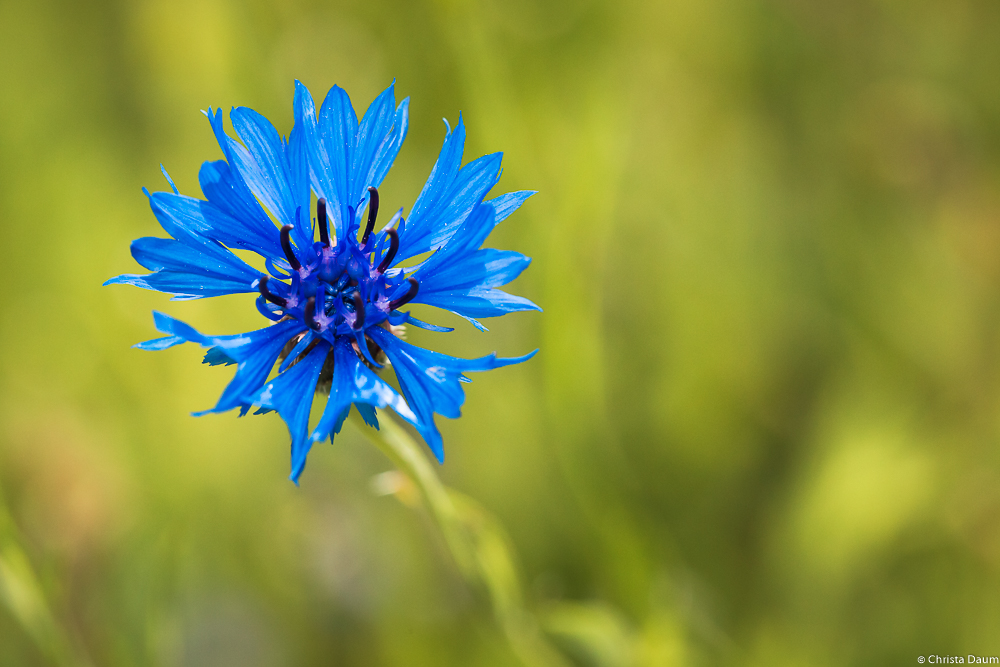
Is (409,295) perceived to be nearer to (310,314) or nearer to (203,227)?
(310,314)

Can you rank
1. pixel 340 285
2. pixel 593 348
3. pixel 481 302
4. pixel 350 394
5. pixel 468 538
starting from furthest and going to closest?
pixel 593 348 → pixel 468 538 → pixel 340 285 → pixel 481 302 → pixel 350 394

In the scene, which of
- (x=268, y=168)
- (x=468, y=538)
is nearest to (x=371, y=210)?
(x=268, y=168)

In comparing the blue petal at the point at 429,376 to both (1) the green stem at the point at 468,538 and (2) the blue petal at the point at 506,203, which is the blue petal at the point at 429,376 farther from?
(2) the blue petal at the point at 506,203

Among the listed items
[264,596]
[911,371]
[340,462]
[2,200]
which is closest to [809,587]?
[911,371]

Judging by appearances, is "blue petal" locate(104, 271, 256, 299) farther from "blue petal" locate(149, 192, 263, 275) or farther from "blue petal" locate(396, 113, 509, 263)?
"blue petal" locate(396, 113, 509, 263)

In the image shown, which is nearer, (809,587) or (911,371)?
(809,587)

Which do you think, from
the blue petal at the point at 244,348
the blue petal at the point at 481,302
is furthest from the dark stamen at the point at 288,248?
the blue petal at the point at 481,302

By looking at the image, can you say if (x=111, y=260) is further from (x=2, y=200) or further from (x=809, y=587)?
(x=809, y=587)

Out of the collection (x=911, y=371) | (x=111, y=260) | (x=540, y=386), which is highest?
(x=111, y=260)
